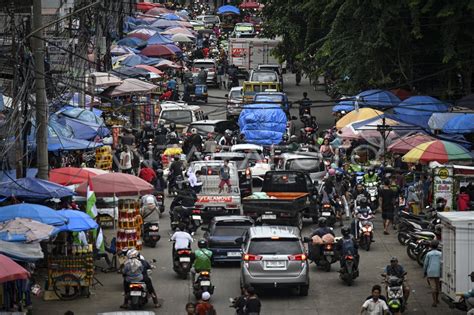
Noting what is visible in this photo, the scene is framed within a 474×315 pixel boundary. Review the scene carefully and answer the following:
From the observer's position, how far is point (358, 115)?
1841 inches

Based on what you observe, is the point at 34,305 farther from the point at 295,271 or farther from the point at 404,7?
the point at 404,7

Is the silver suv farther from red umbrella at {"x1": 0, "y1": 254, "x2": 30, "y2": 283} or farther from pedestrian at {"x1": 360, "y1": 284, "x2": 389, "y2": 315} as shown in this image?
red umbrella at {"x1": 0, "y1": 254, "x2": 30, "y2": 283}

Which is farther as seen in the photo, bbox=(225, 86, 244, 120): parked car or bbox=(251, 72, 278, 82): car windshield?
bbox=(251, 72, 278, 82): car windshield

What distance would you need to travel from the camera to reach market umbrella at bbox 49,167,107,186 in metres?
35.1

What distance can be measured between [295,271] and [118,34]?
51073 millimetres

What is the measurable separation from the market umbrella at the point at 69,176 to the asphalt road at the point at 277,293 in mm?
2593

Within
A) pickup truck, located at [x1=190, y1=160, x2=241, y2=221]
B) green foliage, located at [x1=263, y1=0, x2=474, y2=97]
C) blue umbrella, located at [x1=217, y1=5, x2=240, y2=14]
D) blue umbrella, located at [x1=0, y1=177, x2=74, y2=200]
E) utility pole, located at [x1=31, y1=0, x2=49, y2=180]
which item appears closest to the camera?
blue umbrella, located at [x1=0, y1=177, x2=74, y2=200]

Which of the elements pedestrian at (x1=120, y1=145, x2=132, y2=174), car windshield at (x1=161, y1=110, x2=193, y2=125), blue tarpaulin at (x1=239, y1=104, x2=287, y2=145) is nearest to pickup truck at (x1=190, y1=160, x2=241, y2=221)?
pedestrian at (x1=120, y1=145, x2=132, y2=174)

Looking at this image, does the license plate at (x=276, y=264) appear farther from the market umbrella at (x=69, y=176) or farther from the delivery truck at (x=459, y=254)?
the market umbrella at (x=69, y=176)

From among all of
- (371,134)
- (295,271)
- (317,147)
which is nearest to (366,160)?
(371,134)

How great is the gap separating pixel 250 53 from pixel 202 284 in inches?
1936

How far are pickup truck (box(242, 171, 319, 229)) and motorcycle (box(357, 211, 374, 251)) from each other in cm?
221

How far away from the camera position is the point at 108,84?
175 ft

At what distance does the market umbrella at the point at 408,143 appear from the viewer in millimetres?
41031
